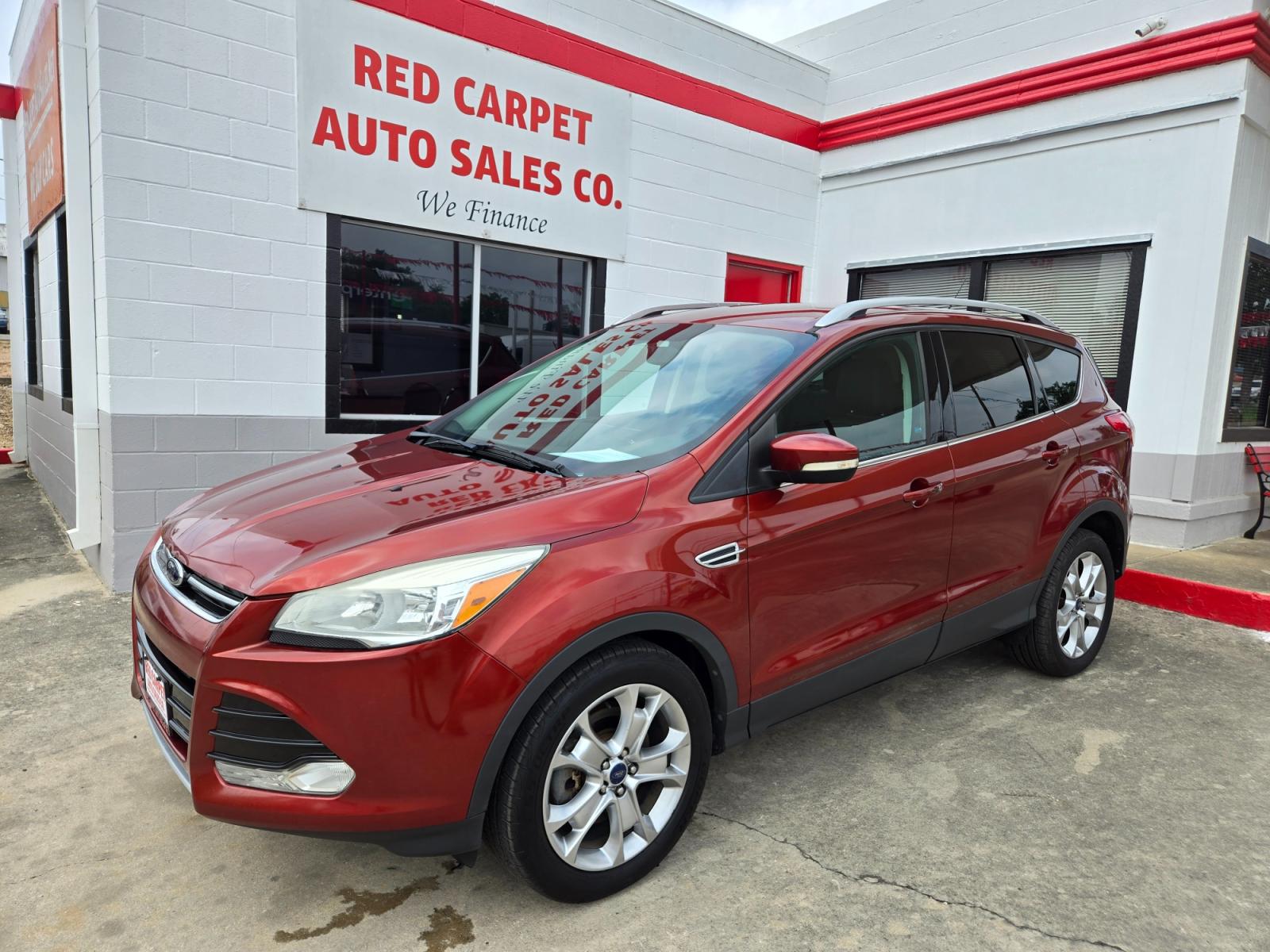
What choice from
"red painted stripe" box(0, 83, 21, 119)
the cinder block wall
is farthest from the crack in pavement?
"red painted stripe" box(0, 83, 21, 119)

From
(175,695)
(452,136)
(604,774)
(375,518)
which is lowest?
(604,774)

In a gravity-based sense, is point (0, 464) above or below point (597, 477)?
below

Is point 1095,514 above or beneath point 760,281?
beneath

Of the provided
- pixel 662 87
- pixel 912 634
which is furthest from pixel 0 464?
pixel 912 634

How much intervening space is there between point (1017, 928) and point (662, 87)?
721 cm

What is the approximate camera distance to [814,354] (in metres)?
3.01

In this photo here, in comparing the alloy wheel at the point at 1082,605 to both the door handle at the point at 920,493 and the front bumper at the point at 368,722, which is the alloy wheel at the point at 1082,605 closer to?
the door handle at the point at 920,493

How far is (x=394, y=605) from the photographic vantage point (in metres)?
2.10

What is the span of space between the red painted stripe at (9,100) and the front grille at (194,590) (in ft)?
27.5

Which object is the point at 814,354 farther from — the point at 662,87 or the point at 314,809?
the point at 662,87

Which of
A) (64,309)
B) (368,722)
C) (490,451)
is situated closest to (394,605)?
(368,722)

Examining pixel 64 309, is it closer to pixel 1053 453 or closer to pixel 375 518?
pixel 375 518

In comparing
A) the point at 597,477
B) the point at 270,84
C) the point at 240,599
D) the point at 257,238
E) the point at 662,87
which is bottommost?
the point at 240,599

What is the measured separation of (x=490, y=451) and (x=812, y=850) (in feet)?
5.66
